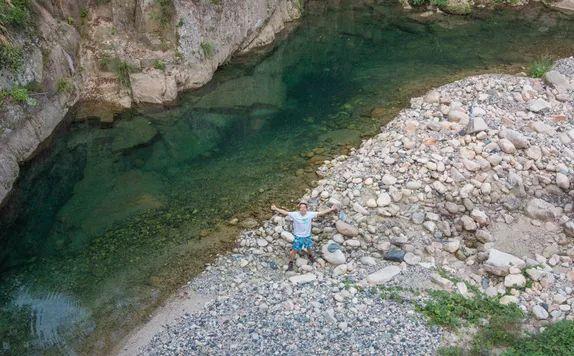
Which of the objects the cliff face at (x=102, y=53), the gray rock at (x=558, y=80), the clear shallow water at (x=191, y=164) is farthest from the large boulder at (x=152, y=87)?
the gray rock at (x=558, y=80)

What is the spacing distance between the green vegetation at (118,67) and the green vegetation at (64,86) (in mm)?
1715

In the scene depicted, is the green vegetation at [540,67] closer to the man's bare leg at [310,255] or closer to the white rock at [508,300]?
the white rock at [508,300]

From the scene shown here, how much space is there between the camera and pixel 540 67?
22.1m

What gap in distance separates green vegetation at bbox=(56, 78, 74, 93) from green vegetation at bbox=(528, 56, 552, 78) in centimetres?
2053

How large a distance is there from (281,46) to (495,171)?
15698 mm

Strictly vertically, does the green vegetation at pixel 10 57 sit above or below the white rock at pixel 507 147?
above

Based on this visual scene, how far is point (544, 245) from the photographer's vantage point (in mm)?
13281

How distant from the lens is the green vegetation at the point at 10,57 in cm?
1722

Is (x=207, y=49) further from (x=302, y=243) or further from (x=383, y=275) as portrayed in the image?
(x=383, y=275)

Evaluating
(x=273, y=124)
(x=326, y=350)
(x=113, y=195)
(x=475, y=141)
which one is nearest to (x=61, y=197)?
(x=113, y=195)

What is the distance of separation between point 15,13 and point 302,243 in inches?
558

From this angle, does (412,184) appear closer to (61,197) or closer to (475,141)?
(475,141)

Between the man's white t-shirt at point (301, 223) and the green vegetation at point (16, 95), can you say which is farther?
the green vegetation at point (16, 95)

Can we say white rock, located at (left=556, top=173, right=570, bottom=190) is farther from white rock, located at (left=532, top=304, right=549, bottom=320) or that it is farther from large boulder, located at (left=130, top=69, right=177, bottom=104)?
large boulder, located at (left=130, top=69, right=177, bottom=104)
